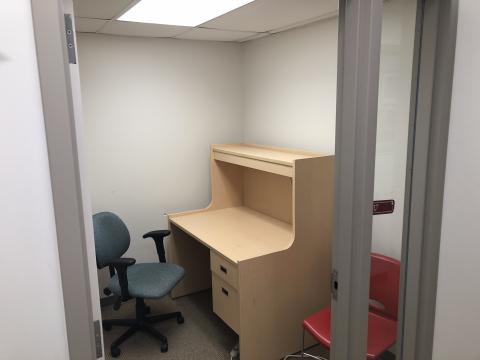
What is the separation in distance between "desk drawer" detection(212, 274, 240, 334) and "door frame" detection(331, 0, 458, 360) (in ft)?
3.14

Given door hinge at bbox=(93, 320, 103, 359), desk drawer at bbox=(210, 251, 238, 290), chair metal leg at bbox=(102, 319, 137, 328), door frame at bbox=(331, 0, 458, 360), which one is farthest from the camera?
chair metal leg at bbox=(102, 319, 137, 328)

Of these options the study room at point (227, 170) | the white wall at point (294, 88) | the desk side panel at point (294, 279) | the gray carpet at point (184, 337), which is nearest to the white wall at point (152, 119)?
the study room at point (227, 170)

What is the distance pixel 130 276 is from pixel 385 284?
178 cm

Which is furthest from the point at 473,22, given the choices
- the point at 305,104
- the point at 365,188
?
the point at 305,104

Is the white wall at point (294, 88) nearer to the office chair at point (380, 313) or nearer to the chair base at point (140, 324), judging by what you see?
the office chair at point (380, 313)

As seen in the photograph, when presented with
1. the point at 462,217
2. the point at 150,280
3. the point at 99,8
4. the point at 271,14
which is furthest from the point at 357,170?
the point at 150,280

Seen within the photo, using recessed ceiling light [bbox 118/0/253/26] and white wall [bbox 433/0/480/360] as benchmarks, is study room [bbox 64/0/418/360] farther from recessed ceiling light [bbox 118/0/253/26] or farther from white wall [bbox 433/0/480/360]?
white wall [bbox 433/0/480/360]

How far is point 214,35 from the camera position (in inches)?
122

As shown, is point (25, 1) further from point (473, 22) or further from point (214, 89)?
point (214, 89)

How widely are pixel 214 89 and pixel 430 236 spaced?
238cm

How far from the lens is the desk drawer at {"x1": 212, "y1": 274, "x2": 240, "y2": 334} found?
2395 millimetres

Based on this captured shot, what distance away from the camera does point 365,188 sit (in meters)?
1.34

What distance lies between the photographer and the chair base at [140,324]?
2633mm

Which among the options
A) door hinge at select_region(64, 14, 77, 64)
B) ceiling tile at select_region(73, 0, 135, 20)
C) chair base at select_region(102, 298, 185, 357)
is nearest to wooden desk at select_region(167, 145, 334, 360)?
chair base at select_region(102, 298, 185, 357)
